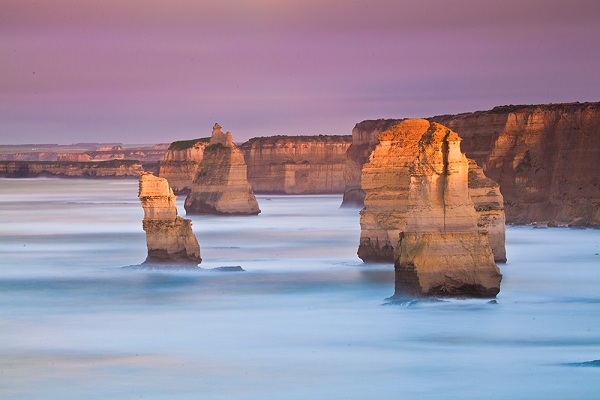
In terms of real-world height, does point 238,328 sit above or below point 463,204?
below

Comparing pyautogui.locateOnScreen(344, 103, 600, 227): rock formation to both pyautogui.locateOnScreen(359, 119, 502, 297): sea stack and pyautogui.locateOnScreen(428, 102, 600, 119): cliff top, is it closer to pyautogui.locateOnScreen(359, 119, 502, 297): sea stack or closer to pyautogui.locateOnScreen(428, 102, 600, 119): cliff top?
pyautogui.locateOnScreen(428, 102, 600, 119): cliff top

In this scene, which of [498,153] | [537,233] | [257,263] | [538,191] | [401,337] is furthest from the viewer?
[498,153]

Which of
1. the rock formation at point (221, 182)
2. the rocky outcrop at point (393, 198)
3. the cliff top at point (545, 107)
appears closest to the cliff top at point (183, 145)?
the rock formation at point (221, 182)

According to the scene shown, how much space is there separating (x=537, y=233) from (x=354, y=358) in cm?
4023

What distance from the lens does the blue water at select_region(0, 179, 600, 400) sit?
26.2 m

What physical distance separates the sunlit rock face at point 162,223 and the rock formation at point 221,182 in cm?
4200

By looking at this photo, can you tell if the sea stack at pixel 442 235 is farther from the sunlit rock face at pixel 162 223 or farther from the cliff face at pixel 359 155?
the cliff face at pixel 359 155

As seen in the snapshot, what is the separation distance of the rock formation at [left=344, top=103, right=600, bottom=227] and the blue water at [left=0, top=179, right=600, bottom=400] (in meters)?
19.2

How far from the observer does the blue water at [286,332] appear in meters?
26.2

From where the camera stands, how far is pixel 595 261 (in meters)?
51.7

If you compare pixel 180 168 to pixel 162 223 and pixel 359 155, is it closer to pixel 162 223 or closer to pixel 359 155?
pixel 359 155

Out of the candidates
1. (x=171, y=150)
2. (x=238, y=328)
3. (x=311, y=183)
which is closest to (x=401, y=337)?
(x=238, y=328)

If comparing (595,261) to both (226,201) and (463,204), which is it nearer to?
(463,204)

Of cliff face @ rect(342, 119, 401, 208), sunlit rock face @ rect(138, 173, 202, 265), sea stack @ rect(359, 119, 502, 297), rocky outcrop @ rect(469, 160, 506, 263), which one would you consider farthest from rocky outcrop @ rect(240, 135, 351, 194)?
sea stack @ rect(359, 119, 502, 297)
